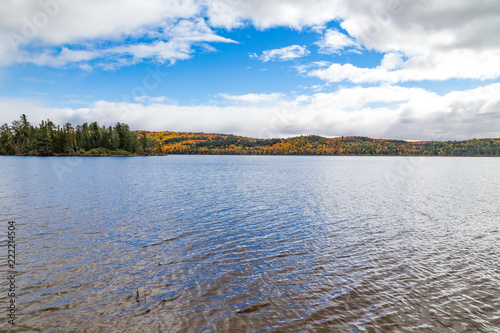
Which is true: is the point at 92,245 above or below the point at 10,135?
below

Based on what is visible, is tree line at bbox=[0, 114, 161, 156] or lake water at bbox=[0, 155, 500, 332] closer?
lake water at bbox=[0, 155, 500, 332]

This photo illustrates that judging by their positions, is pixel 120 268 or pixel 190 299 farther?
pixel 120 268

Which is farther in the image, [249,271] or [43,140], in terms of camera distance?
[43,140]

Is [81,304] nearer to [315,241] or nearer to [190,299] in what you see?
[190,299]

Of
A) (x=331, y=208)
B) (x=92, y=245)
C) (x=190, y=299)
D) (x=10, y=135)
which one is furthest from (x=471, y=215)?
(x=10, y=135)

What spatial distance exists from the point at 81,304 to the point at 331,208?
25934mm

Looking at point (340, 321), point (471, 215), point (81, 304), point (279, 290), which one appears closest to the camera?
point (340, 321)

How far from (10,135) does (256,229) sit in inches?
9085

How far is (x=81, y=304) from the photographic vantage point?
10.2 metres

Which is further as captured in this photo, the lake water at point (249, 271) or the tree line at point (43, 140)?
the tree line at point (43, 140)

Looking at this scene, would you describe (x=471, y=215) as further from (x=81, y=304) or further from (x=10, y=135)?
(x=10, y=135)

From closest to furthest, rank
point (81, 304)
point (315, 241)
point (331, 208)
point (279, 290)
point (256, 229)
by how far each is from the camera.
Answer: point (81, 304) → point (279, 290) → point (315, 241) → point (256, 229) → point (331, 208)

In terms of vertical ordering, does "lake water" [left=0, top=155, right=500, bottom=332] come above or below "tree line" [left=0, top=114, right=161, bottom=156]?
below

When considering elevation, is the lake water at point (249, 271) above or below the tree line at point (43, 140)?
below
